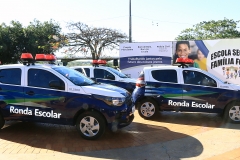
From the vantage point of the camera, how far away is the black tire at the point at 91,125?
17.9 feet

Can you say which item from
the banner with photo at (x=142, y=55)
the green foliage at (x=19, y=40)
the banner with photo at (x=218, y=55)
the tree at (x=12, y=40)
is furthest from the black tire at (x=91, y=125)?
the tree at (x=12, y=40)

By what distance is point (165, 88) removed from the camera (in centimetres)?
779

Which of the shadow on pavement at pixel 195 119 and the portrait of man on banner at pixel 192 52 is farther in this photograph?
the portrait of man on banner at pixel 192 52

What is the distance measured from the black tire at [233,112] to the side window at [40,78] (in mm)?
4840

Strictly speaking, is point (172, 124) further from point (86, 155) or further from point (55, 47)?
point (55, 47)

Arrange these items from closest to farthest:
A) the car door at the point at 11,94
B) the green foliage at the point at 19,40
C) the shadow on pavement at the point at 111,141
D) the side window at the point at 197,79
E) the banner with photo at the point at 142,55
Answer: the shadow on pavement at the point at 111,141 < the car door at the point at 11,94 < the side window at the point at 197,79 < the banner with photo at the point at 142,55 < the green foliage at the point at 19,40

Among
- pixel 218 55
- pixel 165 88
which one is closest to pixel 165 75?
pixel 165 88

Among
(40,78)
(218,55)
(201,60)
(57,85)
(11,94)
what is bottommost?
(11,94)

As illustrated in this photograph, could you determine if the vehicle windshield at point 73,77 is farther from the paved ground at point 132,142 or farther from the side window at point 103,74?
the side window at point 103,74

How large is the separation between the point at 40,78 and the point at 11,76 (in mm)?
803

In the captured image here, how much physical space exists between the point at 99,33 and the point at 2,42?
11981 mm

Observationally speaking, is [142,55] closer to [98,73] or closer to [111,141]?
[98,73]

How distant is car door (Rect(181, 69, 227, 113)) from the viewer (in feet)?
24.0

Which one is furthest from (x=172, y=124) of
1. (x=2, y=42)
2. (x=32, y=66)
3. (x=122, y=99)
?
(x=2, y=42)
